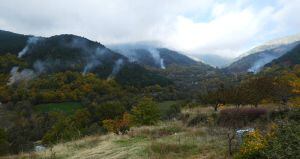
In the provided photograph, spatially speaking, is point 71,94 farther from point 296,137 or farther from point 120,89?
point 296,137

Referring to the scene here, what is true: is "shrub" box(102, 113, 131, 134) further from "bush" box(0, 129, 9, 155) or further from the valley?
"bush" box(0, 129, 9, 155)

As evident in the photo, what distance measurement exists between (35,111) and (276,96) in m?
97.2

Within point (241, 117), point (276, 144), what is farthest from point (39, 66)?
point (276, 144)

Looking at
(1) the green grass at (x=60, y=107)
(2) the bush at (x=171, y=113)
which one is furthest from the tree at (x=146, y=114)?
(1) the green grass at (x=60, y=107)

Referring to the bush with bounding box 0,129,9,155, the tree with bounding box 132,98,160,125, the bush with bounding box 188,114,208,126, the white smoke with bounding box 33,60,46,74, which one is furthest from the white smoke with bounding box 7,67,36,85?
the bush with bounding box 188,114,208,126

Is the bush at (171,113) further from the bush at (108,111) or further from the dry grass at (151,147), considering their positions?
Result: the bush at (108,111)

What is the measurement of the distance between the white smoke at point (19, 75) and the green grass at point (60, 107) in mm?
48028

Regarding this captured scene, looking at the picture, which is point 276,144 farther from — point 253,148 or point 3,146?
point 3,146

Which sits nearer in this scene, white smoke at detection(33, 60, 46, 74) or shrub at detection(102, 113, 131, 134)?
shrub at detection(102, 113, 131, 134)

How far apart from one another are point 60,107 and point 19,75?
6293cm

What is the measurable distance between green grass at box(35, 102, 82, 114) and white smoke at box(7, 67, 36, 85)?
1891 inches

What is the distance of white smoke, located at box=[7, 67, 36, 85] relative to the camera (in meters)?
169

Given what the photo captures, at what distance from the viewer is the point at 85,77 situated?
17400 cm

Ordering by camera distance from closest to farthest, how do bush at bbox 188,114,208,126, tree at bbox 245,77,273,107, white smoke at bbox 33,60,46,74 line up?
1. bush at bbox 188,114,208,126
2. tree at bbox 245,77,273,107
3. white smoke at bbox 33,60,46,74
